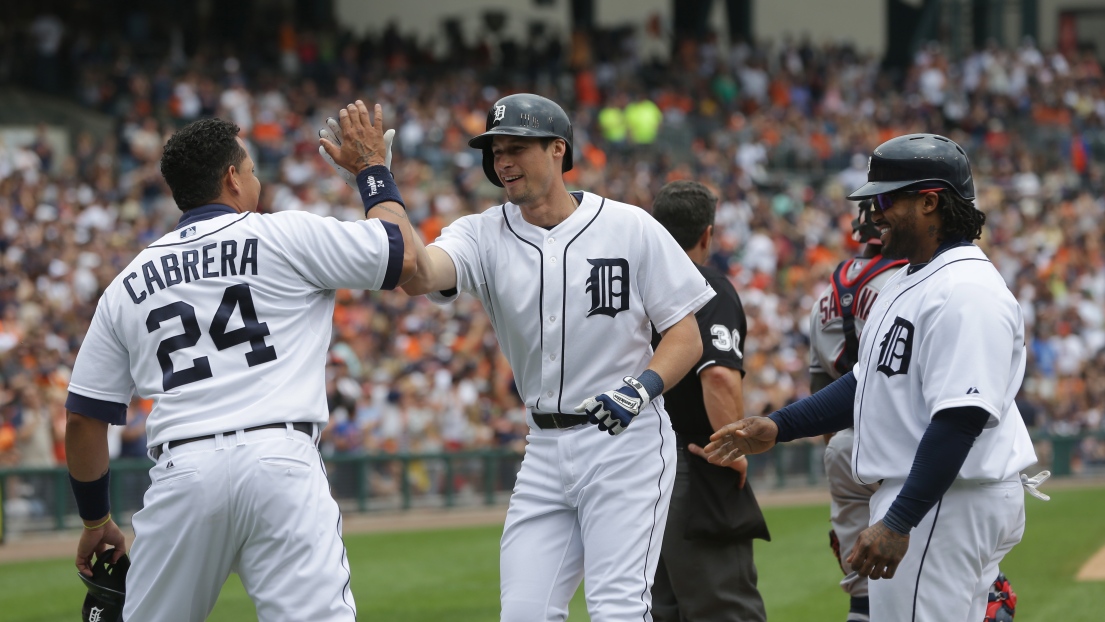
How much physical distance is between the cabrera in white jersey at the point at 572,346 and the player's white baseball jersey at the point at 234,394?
389 millimetres

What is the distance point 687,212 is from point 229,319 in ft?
6.81

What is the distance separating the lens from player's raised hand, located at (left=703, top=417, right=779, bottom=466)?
416 centimetres

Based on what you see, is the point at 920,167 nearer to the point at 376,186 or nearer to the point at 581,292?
the point at 581,292

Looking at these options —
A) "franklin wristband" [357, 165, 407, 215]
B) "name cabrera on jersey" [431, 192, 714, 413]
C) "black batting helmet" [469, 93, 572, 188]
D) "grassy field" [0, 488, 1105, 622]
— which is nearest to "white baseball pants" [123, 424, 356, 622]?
"franklin wristband" [357, 165, 407, 215]

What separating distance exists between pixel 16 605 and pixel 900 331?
7.17 meters

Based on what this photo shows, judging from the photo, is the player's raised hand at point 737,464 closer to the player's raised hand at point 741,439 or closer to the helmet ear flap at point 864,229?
the player's raised hand at point 741,439

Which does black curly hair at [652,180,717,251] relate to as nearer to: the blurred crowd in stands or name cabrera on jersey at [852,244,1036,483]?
name cabrera on jersey at [852,244,1036,483]

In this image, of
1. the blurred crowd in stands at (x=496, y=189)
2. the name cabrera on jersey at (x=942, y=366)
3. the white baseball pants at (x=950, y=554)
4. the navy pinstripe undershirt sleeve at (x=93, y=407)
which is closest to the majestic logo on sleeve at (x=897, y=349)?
the name cabrera on jersey at (x=942, y=366)

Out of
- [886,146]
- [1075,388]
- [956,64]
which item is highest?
[956,64]

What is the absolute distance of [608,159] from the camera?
829 inches

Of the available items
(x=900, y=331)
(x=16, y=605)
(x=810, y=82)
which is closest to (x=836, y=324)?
(x=900, y=331)

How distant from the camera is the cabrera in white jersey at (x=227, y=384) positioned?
3.69 meters

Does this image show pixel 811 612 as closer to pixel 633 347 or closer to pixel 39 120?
pixel 633 347

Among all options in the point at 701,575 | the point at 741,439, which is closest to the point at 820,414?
the point at 741,439
